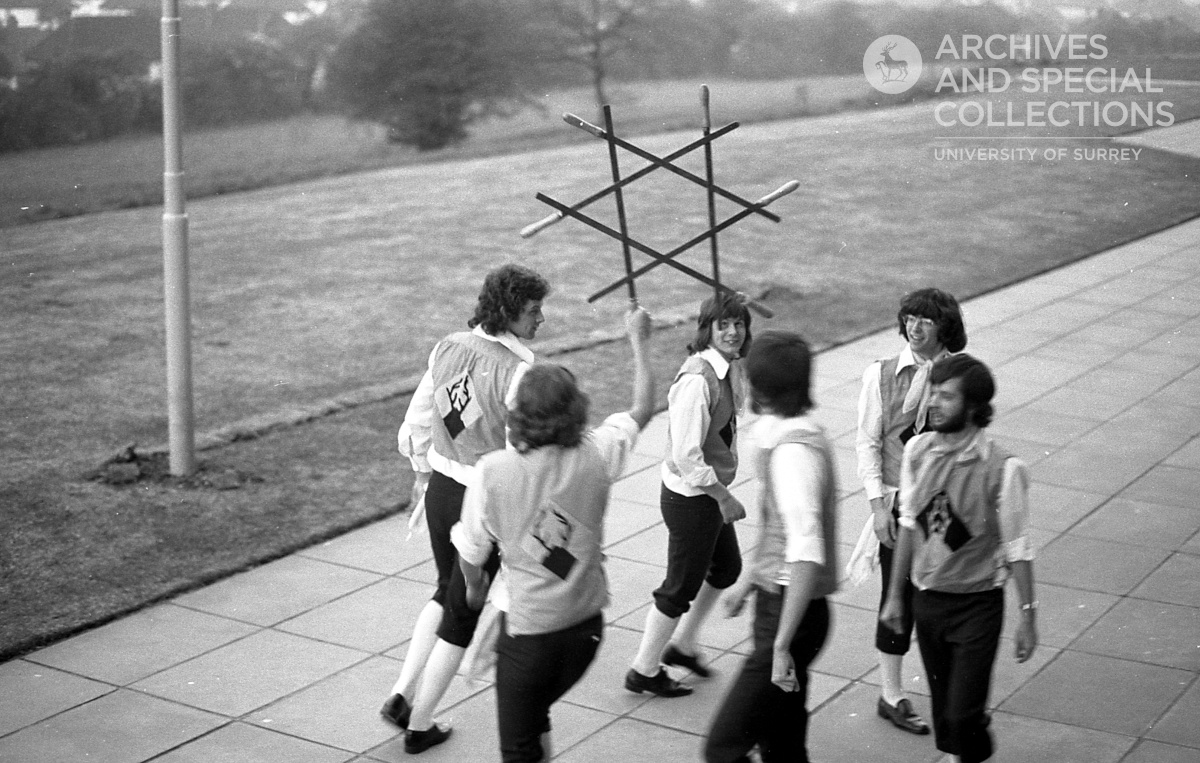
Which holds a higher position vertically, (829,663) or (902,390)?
(902,390)

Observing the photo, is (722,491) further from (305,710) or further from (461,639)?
(305,710)

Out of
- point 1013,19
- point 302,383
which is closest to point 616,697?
point 302,383

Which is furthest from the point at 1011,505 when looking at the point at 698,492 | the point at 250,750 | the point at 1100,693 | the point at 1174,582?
the point at 1174,582

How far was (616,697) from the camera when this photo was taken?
589cm

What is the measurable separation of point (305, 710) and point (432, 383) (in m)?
1.57

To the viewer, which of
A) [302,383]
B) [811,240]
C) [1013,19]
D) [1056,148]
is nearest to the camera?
[302,383]

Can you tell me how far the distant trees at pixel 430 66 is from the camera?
26031mm

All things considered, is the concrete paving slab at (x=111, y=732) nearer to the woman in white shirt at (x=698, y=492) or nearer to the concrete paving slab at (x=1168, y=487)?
the woman in white shirt at (x=698, y=492)

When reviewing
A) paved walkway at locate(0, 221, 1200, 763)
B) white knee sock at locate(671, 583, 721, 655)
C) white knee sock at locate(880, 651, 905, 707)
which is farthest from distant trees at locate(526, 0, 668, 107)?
white knee sock at locate(880, 651, 905, 707)

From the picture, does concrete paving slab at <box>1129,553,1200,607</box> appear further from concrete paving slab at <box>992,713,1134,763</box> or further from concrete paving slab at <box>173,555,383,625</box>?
concrete paving slab at <box>173,555,383,625</box>

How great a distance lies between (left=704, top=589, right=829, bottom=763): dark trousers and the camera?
13.8 feet

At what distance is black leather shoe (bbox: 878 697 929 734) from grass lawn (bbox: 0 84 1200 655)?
3.72 metres

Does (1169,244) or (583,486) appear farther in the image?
(1169,244)

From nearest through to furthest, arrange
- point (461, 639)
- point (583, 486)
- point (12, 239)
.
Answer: point (583, 486)
point (461, 639)
point (12, 239)
